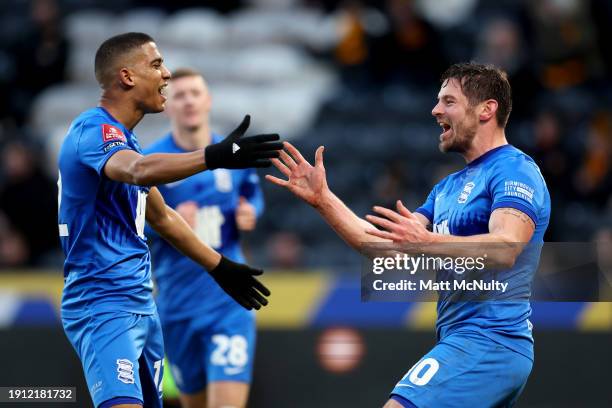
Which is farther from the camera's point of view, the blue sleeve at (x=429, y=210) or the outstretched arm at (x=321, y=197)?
the blue sleeve at (x=429, y=210)

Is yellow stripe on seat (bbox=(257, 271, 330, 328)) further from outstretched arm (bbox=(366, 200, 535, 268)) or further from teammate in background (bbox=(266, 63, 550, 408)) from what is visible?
outstretched arm (bbox=(366, 200, 535, 268))

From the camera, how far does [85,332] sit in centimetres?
581

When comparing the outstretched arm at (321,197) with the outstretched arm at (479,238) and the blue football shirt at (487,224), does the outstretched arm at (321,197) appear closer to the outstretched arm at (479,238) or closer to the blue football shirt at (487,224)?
the blue football shirt at (487,224)

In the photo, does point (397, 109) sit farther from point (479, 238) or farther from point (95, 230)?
point (479, 238)

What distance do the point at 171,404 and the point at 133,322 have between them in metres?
4.19

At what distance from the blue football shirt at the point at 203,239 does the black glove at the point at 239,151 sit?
2678 mm

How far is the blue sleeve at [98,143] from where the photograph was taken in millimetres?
5652

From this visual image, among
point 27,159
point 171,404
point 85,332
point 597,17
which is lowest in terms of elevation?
point 171,404

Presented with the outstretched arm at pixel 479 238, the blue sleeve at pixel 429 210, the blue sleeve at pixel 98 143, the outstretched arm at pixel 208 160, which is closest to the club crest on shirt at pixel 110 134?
the blue sleeve at pixel 98 143

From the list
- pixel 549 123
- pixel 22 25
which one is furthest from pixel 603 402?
pixel 22 25

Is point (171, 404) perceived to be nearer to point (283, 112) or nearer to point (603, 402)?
point (603, 402)

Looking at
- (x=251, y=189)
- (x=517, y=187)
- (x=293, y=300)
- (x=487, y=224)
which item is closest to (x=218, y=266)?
(x=487, y=224)

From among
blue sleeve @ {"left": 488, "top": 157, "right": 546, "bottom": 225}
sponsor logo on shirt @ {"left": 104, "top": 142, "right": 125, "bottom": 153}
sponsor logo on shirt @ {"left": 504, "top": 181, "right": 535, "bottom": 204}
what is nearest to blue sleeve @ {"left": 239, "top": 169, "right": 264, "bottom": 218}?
sponsor logo on shirt @ {"left": 104, "top": 142, "right": 125, "bottom": 153}

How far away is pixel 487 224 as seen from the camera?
5668 mm
